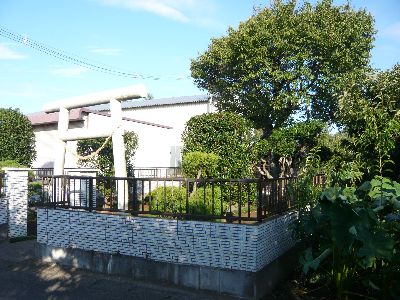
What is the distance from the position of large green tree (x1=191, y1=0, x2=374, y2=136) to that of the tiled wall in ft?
38.6

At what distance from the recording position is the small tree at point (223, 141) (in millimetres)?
10703

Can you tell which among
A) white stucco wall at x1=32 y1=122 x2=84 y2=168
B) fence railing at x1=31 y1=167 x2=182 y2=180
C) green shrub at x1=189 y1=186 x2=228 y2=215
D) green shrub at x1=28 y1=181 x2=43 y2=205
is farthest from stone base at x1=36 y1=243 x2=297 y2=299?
white stucco wall at x1=32 y1=122 x2=84 y2=168

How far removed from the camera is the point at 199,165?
31.9 ft

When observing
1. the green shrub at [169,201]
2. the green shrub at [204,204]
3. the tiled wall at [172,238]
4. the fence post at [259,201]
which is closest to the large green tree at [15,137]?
the green shrub at [169,201]

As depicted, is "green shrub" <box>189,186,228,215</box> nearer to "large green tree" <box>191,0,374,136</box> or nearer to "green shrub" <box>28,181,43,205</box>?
"green shrub" <box>28,181,43,205</box>

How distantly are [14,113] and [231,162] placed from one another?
372 inches

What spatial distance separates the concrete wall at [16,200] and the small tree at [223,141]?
462 centimetres

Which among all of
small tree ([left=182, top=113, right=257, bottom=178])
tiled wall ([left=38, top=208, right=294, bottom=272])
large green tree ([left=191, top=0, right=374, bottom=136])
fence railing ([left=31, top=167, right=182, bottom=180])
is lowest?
tiled wall ([left=38, top=208, right=294, bottom=272])

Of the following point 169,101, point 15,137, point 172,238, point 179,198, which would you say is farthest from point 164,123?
point 172,238

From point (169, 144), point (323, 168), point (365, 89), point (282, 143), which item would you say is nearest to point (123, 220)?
point (323, 168)

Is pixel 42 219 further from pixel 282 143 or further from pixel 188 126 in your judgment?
pixel 282 143

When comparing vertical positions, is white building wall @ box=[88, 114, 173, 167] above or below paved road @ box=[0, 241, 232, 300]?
above

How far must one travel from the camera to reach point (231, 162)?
1072cm

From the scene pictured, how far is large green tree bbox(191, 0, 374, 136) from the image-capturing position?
1633 cm
